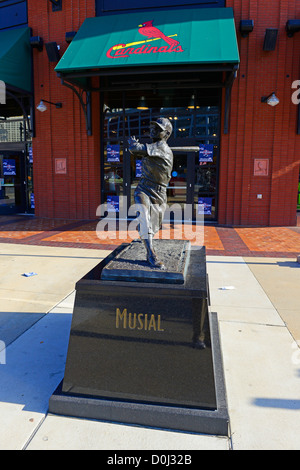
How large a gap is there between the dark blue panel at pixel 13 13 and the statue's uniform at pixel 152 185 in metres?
12.4

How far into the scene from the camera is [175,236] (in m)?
9.48

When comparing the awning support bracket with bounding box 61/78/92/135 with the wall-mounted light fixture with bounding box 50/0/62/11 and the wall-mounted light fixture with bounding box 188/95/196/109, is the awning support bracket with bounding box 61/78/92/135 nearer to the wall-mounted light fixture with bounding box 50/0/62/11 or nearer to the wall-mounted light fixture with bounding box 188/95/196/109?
the wall-mounted light fixture with bounding box 50/0/62/11

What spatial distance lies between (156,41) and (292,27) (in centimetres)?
406

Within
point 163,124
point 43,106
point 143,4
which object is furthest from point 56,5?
point 163,124

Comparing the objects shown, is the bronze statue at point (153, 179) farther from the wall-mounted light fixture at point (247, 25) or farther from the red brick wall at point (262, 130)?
the wall-mounted light fixture at point (247, 25)

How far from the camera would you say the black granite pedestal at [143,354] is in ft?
8.70

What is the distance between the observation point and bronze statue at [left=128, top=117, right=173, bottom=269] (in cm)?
313

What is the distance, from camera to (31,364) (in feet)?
11.1

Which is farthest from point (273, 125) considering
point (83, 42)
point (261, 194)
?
point (83, 42)

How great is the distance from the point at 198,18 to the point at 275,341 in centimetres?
985

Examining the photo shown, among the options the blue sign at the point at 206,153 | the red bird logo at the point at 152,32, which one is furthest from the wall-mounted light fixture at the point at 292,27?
the blue sign at the point at 206,153

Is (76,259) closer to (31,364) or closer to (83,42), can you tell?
(31,364)

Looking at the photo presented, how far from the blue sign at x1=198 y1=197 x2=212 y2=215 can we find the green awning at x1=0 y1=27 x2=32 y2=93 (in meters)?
7.36

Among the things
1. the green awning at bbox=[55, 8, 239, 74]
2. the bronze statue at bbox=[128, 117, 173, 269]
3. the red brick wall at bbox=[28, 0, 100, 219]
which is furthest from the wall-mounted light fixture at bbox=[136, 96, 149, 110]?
the bronze statue at bbox=[128, 117, 173, 269]
